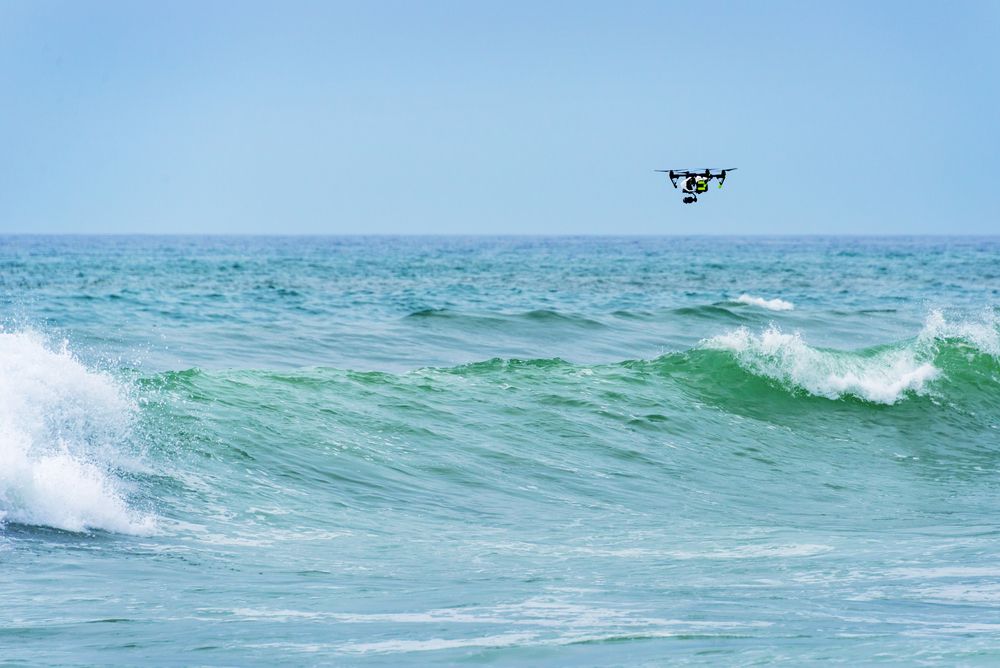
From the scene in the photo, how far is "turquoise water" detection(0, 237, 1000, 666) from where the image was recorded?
289 inches

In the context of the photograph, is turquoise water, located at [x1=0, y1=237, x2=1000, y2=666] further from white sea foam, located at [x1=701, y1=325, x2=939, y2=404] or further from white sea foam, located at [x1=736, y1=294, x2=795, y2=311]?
white sea foam, located at [x1=736, y1=294, x2=795, y2=311]

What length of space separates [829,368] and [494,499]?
9.07 metres

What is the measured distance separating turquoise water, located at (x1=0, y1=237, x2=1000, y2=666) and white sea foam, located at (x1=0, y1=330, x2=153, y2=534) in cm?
3

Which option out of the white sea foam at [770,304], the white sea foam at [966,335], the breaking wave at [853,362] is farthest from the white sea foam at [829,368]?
the white sea foam at [770,304]

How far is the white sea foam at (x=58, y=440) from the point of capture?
9984 millimetres

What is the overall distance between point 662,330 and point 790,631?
71.5ft

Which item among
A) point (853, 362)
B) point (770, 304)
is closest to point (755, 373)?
point (853, 362)

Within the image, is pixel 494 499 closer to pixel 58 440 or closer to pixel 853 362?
pixel 58 440

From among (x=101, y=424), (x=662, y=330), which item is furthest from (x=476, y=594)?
(x=662, y=330)

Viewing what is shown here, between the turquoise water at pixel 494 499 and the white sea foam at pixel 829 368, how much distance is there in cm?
6

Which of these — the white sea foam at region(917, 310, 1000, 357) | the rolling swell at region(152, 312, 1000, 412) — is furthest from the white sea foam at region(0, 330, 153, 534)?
the white sea foam at region(917, 310, 1000, 357)

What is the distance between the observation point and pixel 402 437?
593 inches

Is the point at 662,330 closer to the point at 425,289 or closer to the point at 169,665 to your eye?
the point at 425,289

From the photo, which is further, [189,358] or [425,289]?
[425,289]
